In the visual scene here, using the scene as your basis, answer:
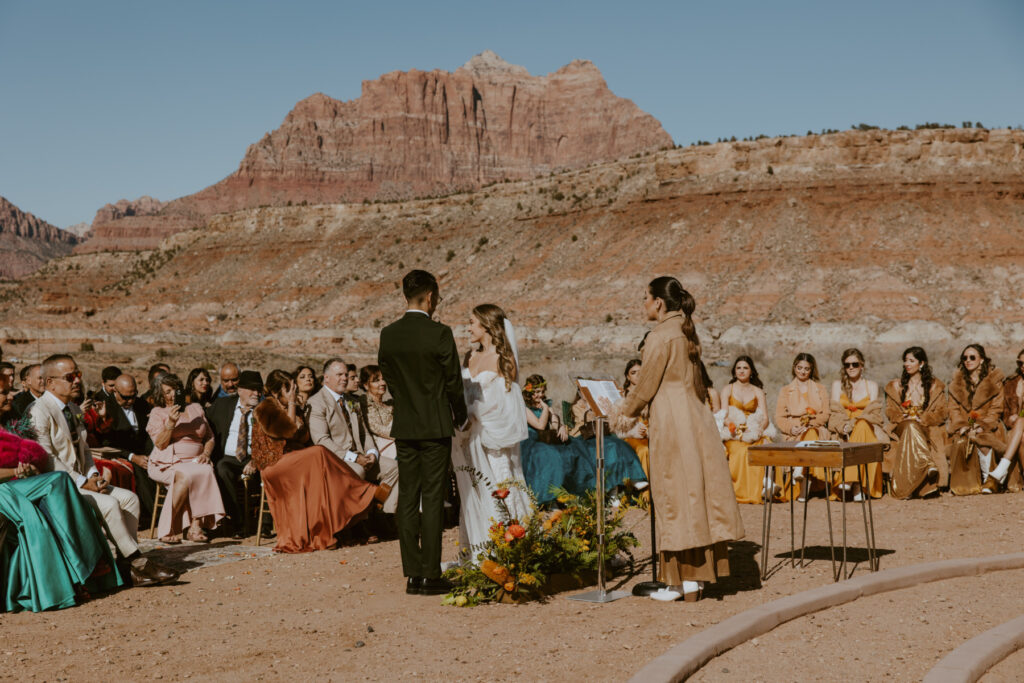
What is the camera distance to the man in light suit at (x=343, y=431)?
384 inches

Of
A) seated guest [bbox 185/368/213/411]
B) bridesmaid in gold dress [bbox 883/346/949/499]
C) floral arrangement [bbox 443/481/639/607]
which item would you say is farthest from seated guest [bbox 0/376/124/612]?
bridesmaid in gold dress [bbox 883/346/949/499]

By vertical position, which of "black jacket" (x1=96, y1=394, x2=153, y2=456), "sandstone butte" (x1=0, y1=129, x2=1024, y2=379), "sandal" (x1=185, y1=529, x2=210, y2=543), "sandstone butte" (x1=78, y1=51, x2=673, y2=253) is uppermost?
"sandstone butte" (x1=78, y1=51, x2=673, y2=253)

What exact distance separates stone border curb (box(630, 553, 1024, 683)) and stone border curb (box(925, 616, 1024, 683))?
1.10m

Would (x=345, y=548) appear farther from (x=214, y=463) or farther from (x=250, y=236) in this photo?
(x=250, y=236)

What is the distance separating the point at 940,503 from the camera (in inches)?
441

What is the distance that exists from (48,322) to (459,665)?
7905 cm

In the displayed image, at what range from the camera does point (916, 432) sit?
459 inches

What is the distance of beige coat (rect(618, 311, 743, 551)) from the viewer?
6484 millimetres

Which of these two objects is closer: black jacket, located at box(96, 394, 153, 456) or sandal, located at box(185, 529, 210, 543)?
sandal, located at box(185, 529, 210, 543)

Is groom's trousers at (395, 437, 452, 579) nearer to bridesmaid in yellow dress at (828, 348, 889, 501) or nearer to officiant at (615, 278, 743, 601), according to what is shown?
officiant at (615, 278, 743, 601)

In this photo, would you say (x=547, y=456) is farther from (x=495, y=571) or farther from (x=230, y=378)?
(x=230, y=378)

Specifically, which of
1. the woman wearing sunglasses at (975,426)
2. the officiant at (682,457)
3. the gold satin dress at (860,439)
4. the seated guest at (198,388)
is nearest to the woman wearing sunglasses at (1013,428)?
the woman wearing sunglasses at (975,426)

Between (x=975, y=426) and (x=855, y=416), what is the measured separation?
147cm

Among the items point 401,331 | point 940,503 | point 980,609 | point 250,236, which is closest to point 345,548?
point 401,331
